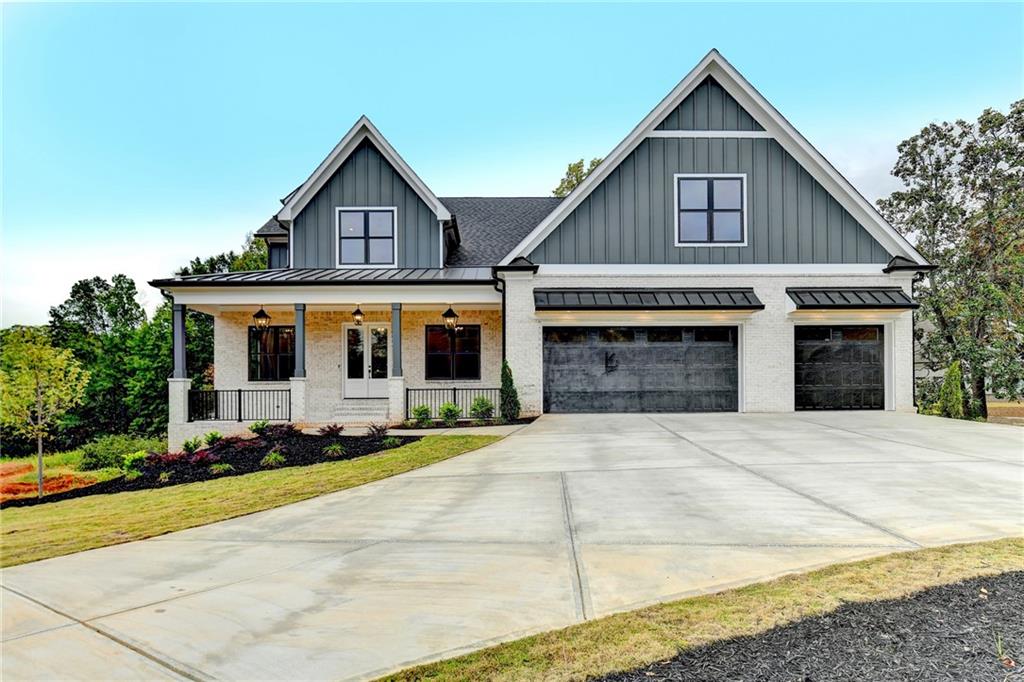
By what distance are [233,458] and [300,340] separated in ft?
15.6

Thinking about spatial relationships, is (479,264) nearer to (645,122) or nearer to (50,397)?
(645,122)

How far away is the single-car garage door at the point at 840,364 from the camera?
15575 millimetres

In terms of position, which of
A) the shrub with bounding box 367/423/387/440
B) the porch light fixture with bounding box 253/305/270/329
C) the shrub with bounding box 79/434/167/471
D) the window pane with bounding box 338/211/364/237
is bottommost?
the shrub with bounding box 79/434/167/471

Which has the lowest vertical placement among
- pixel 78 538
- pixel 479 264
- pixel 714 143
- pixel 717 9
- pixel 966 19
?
pixel 78 538

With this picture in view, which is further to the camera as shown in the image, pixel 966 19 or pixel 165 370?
pixel 165 370

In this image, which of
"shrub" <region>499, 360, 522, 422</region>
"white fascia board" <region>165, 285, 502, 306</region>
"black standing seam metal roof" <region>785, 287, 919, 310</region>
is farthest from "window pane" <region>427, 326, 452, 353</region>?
"black standing seam metal roof" <region>785, 287, 919, 310</region>

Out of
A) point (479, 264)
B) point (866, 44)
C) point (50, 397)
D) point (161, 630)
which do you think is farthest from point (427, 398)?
point (866, 44)

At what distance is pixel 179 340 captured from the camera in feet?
50.3

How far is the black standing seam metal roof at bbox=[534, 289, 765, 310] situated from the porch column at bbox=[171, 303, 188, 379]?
1014 centimetres

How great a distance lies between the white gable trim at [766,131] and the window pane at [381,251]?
14.5 ft

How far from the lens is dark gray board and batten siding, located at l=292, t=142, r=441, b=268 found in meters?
17.4

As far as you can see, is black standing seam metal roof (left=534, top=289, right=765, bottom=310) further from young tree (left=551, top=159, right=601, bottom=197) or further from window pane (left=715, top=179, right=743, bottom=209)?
young tree (left=551, top=159, right=601, bottom=197)

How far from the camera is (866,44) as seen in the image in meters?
17.7

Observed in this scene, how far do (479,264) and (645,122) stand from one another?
672 cm
